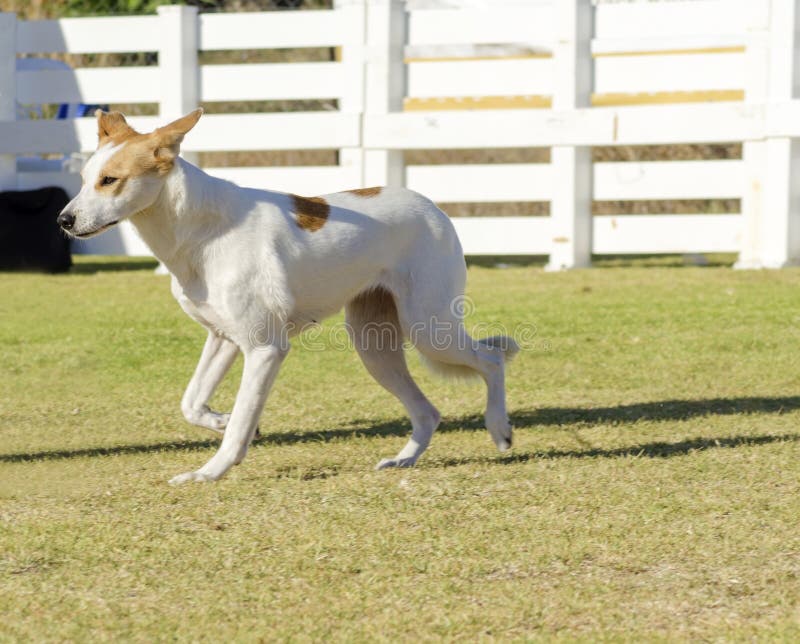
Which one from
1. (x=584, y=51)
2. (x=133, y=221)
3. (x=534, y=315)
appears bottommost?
(x=534, y=315)

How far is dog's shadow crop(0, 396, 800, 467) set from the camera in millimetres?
4996

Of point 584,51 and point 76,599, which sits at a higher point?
point 584,51

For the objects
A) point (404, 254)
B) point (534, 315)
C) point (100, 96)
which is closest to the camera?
point (404, 254)

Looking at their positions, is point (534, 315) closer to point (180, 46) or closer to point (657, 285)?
point (657, 285)

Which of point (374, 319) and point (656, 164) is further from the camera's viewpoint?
point (656, 164)

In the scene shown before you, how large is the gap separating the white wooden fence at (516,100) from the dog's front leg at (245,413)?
6097 mm

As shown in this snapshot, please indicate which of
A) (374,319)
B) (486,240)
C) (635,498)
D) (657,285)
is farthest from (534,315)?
(635,498)

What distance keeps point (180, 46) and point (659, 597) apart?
8.71m

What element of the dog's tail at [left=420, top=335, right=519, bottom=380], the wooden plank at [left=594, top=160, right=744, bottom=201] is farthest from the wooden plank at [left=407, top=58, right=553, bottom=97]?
the dog's tail at [left=420, top=335, right=519, bottom=380]

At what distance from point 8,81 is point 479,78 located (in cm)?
420

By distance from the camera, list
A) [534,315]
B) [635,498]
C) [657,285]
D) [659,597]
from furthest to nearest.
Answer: [657,285] < [534,315] < [635,498] < [659,597]

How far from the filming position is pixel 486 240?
1073cm

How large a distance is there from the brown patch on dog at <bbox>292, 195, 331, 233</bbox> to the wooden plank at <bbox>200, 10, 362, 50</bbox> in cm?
632

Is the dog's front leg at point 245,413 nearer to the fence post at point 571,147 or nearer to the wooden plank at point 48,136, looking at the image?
the fence post at point 571,147
